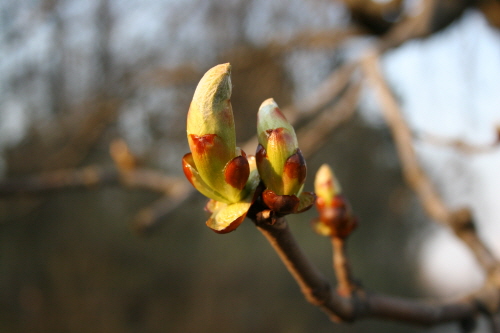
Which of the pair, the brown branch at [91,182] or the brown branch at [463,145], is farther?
the brown branch at [91,182]

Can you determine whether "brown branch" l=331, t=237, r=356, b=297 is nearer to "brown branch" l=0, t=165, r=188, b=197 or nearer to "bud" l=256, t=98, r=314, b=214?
"bud" l=256, t=98, r=314, b=214

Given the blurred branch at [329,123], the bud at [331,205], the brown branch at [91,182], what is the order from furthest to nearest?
the blurred branch at [329,123] < the brown branch at [91,182] < the bud at [331,205]

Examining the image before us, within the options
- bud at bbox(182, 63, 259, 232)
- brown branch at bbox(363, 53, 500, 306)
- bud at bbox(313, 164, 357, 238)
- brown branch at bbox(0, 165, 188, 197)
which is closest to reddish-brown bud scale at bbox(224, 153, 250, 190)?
bud at bbox(182, 63, 259, 232)

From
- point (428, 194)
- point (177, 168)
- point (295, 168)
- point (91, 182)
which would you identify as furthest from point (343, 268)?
point (177, 168)

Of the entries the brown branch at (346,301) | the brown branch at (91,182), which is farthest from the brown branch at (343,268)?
the brown branch at (91,182)

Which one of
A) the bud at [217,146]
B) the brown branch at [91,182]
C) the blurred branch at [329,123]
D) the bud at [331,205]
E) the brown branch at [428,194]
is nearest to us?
the bud at [217,146]

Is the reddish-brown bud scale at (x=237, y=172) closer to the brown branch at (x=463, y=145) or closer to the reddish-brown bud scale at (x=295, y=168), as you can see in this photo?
the reddish-brown bud scale at (x=295, y=168)

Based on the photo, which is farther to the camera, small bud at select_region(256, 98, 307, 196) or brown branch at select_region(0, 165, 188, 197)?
brown branch at select_region(0, 165, 188, 197)
